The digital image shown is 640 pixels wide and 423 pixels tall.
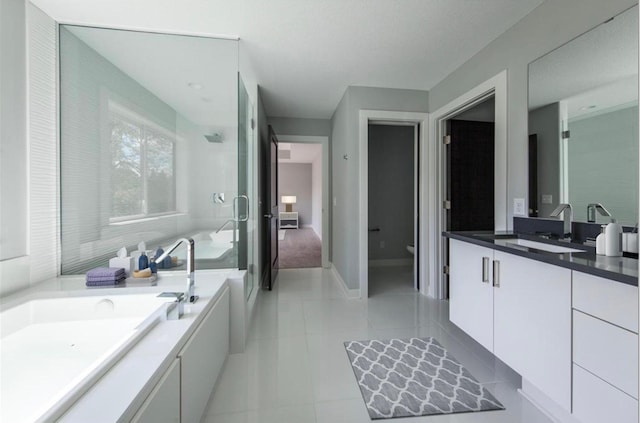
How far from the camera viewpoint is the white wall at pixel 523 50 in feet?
4.92

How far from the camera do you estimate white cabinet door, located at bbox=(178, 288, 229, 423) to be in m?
1.15

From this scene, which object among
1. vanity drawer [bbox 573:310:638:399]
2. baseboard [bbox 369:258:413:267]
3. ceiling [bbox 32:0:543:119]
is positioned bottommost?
baseboard [bbox 369:258:413:267]

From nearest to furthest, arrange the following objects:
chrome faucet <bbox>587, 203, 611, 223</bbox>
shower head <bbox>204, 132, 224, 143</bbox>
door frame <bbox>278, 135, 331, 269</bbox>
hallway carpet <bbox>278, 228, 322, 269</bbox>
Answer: chrome faucet <bbox>587, 203, 611, 223</bbox> < shower head <bbox>204, 132, 224, 143</bbox> < door frame <bbox>278, 135, 331, 269</bbox> < hallway carpet <bbox>278, 228, 322, 269</bbox>

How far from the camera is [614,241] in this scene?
47.4 inches

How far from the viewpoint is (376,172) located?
452 cm

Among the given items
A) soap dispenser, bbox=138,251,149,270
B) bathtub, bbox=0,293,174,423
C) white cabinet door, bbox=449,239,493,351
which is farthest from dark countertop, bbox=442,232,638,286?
soap dispenser, bbox=138,251,149,270

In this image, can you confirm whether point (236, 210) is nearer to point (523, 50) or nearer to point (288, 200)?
point (523, 50)

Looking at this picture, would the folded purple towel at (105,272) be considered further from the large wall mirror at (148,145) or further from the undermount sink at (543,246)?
the undermount sink at (543,246)

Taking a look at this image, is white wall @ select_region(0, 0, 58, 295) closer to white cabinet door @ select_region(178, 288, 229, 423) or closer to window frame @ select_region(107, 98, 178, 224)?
window frame @ select_region(107, 98, 178, 224)

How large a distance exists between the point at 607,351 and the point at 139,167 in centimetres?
284

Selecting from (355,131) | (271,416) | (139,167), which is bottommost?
(271,416)

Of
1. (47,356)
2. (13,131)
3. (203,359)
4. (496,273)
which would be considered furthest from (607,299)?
(13,131)

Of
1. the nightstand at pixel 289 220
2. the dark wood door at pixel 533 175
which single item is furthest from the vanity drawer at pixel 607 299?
the nightstand at pixel 289 220

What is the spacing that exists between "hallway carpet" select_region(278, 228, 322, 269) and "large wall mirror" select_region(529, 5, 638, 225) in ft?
11.5
